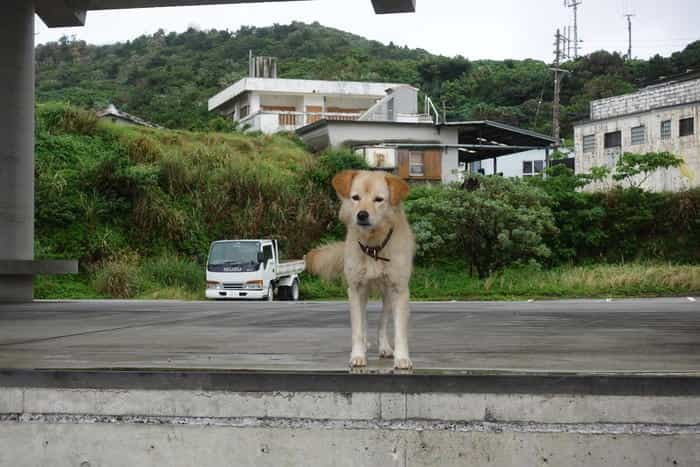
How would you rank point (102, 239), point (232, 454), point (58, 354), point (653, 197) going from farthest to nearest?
1. point (653, 197)
2. point (102, 239)
3. point (58, 354)
4. point (232, 454)

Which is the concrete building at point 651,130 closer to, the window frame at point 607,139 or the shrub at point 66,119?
the window frame at point 607,139

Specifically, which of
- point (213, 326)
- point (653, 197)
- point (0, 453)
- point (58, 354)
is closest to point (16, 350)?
point (58, 354)

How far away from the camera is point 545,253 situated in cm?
2598

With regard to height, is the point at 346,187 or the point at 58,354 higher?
the point at 346,187

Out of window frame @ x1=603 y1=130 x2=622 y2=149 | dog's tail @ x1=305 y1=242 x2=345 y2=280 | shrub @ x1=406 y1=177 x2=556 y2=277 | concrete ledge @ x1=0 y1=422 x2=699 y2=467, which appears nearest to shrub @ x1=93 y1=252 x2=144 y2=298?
shrub @ x1=406 y1=177 x2=556 y2=277

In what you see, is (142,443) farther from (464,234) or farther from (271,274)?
(464,234)

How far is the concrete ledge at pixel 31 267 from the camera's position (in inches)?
538

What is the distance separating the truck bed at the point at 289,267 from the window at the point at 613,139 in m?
24.6

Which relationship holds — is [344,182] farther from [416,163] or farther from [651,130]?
[651,130]

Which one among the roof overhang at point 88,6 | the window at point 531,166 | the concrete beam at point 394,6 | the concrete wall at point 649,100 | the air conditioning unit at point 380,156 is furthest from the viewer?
the window at point 531,166

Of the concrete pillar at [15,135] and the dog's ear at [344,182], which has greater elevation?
the concrete pillar at [15,135]

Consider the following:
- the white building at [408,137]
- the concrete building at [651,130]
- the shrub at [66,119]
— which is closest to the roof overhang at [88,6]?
the shrub at [66,119]

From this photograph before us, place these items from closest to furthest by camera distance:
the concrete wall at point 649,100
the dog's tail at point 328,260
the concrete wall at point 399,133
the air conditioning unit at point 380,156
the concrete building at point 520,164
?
1. the dog's tail at point 328,260
2. the air conditioning unit at point 380,156
3. the concrete wall at point 399,133
4. the concrete wall at point 649,100
5. the concrete building at point 520,164

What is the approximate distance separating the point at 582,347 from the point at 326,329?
125 inches
